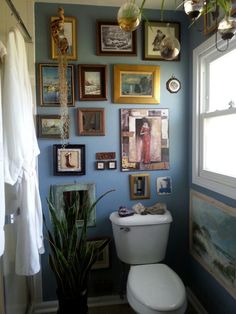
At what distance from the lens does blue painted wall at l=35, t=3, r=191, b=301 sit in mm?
1867

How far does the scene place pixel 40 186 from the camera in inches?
75.1

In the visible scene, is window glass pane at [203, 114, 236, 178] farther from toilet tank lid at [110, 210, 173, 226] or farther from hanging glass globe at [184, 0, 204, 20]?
hanging glass globe at [184, 0, 204, 20]

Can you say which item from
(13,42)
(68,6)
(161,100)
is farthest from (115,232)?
→ (68,6)

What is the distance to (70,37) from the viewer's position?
1847mm

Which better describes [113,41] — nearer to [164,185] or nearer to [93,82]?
[93,82]

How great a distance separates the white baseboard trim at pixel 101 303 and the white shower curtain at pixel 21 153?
32.6 inches

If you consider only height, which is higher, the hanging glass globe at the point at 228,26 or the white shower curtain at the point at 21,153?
the hanging glass globe at the point at 228,26

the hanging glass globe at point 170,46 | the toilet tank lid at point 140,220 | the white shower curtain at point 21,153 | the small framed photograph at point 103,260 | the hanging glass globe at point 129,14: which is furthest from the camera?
the small framed photograph at point 103,260

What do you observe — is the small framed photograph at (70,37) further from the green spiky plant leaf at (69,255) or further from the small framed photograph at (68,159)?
the green spiky plant leaf at (69,255)

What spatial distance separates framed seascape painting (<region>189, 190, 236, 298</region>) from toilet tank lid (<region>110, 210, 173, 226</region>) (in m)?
0.24

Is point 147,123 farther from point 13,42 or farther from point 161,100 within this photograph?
point 13,42

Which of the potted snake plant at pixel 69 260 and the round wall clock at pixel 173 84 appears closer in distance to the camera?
the potted snake plant at pixel 69 260

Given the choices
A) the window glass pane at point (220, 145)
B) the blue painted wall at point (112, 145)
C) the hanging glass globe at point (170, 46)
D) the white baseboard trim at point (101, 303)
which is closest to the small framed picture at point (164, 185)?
the blue painted wall at point (112, 145)

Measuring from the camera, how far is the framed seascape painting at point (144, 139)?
1955 millimetres
